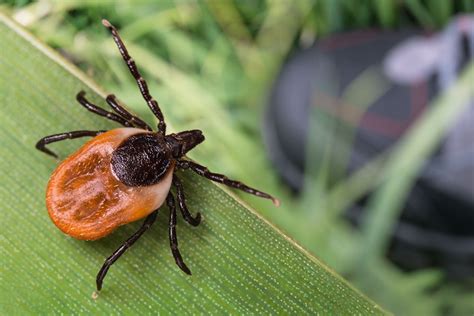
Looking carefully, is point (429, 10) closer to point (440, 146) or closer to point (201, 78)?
point (440, 146)

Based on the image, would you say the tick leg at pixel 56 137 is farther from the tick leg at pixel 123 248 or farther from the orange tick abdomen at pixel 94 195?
the tick leg at pixel 123 248

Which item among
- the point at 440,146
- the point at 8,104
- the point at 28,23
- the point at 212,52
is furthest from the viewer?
the point at 212,52

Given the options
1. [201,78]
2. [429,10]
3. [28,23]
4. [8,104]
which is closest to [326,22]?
[429,10]

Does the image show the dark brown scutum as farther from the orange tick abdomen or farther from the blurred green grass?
the blurred green grass

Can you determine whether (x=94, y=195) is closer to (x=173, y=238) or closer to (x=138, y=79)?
(x=173, y=238)

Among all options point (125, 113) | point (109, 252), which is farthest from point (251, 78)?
point (109, 252)
